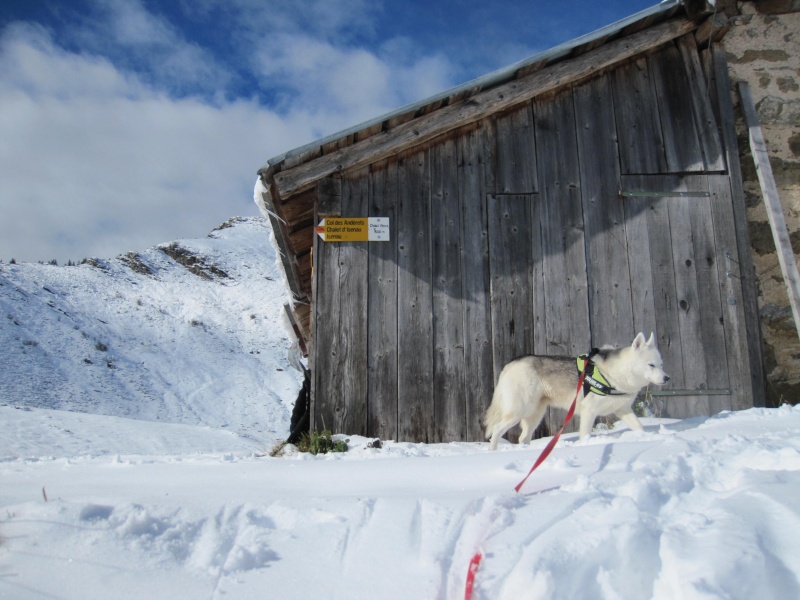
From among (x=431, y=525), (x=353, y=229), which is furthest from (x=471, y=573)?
(x=353, y=229)

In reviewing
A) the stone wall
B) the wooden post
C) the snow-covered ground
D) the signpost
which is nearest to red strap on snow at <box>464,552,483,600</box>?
the snow-covered ground

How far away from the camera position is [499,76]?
6.27 metres

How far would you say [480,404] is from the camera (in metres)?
5.98

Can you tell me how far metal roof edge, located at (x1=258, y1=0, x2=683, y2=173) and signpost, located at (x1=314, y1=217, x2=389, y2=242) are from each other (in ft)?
2.75

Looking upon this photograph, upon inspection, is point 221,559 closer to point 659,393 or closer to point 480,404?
point 480,404

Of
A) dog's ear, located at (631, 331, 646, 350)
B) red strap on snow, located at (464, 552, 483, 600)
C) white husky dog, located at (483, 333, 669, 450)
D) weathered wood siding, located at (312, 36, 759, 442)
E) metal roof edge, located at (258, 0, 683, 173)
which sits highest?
metal roof edge, located at (258, 0, 683, 173)

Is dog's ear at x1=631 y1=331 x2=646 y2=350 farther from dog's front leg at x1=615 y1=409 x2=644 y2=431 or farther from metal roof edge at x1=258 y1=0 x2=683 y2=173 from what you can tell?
metal roof edge at x1=258 y1=0 x2=683 y2=173

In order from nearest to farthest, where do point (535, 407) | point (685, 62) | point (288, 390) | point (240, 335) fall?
point (535, 407), point (685, 62), point (288, 390), point (240, 335)

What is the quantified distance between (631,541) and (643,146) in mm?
5780

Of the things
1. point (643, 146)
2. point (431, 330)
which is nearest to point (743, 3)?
point (643, 146)

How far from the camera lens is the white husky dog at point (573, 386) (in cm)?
499

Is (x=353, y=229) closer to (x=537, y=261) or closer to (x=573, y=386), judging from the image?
(x=537, y=261)

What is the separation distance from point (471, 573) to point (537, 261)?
478cm

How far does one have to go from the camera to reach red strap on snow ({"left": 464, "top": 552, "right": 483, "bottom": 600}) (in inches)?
71.8
